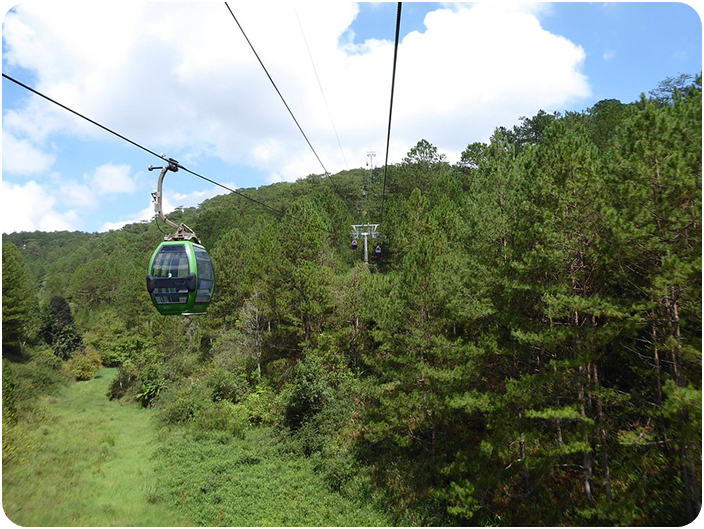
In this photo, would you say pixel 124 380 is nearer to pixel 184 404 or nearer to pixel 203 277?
pixel 184 404

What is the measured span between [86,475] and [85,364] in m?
31.2

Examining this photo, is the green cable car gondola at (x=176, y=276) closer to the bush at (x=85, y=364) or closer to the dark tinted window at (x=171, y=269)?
the dark tinted window at (x=171, y=269)

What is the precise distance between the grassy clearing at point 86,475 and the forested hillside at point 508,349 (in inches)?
53.3

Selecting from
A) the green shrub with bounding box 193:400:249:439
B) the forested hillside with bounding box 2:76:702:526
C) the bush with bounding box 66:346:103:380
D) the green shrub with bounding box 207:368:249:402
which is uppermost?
the forested hillside with bounding box 2:76:702:526

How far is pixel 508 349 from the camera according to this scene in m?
12.8

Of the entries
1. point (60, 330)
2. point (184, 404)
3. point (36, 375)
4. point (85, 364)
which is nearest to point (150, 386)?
point (184, 404)

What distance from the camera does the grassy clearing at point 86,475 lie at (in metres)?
16.1

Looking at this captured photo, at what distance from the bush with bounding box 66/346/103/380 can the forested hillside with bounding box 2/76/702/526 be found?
16.5 meters

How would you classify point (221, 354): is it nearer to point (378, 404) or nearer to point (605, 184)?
point (378, 404)

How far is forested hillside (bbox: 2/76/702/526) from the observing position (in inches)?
339

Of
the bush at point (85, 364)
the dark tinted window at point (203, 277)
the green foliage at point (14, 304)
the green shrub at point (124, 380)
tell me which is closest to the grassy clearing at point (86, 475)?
the green shrub at point (124, 380)

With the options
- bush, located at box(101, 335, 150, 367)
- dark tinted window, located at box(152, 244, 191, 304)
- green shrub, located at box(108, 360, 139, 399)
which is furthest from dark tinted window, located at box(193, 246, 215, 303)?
bush, located at box(101, 335, 150, 367)

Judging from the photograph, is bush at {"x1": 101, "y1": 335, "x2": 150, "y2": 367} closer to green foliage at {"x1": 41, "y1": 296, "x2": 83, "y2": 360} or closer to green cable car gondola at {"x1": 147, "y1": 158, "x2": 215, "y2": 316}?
green foliage at {"x1": 41, "y1": 296, "x2": 83, "y2": 360}

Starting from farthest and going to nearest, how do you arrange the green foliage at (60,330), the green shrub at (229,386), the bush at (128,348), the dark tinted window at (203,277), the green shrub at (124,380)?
the green foliage at (60,330)
the bush at (128,348)
the green shrub at (124,380)
the green shrub at (229,386)
the dark tinted window at (203,277)
